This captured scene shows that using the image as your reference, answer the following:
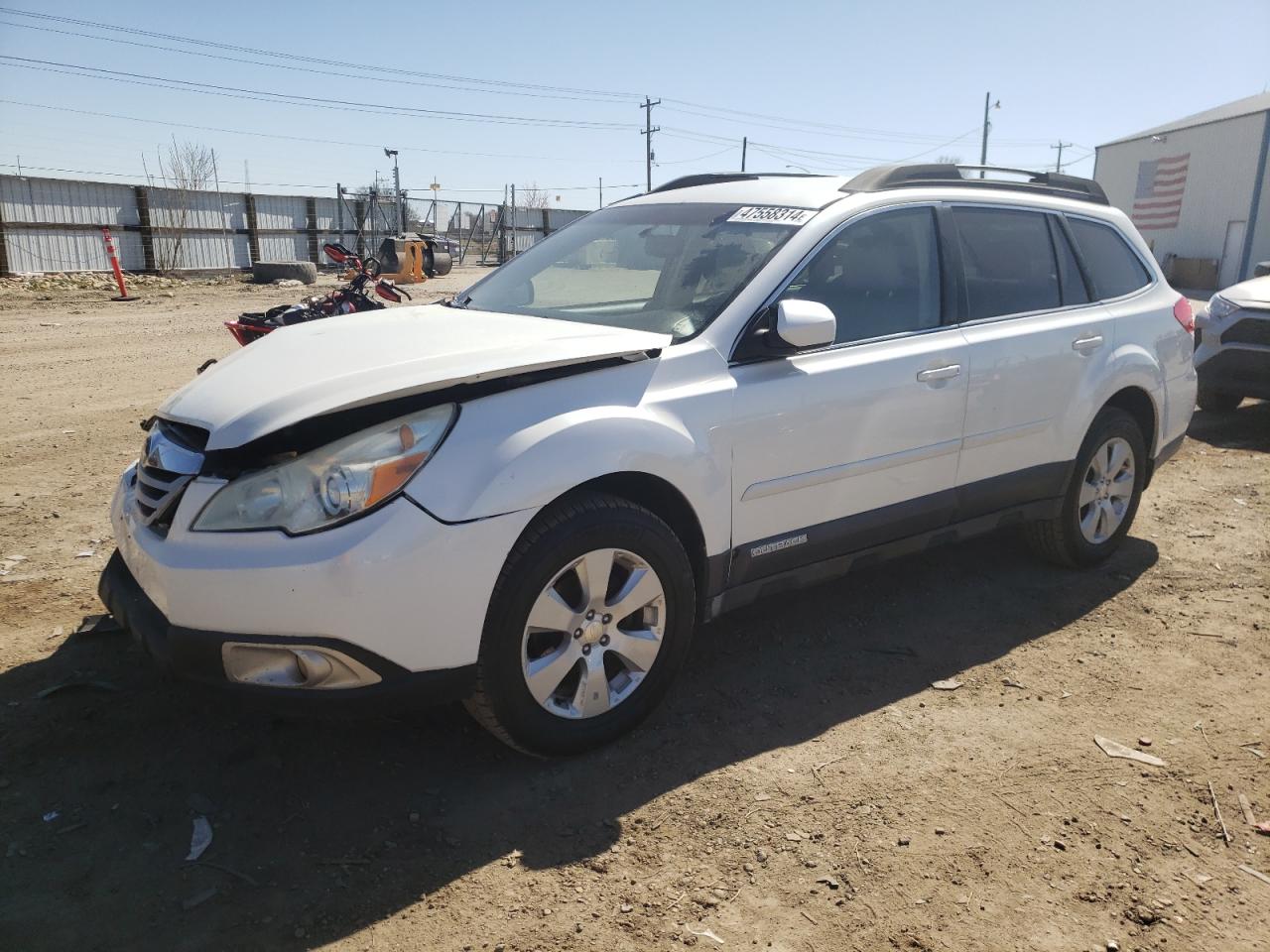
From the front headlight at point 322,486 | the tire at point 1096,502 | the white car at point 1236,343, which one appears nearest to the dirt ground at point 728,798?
the tire at point 1096,502

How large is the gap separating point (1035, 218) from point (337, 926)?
161 inches

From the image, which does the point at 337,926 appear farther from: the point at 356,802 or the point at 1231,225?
the point at 1231,225

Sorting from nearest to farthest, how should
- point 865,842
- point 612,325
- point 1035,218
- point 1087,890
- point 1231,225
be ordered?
point 1087,890 < point 865,842 < point 612,325 < point 1035,218 < point 1231,225

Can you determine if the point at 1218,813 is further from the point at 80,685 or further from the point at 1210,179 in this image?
the point at 1210,179

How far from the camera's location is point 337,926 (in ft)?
7.82

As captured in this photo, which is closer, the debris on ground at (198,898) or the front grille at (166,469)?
the debris on ground at (198,898)

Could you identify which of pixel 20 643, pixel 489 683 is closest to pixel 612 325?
pixel 489 683

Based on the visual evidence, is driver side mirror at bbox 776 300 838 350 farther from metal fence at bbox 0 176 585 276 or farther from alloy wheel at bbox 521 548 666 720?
metal fence at bbox 0 176 585 276

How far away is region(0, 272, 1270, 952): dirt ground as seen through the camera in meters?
2.43

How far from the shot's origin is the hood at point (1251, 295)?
8.17 metres

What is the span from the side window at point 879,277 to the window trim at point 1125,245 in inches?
41.9

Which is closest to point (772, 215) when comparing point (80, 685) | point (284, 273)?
point (80, 685)

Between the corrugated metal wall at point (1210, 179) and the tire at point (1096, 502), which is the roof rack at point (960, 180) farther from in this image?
the corrugated metal wall at point (1210, 179)

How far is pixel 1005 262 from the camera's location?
4.32 metres
